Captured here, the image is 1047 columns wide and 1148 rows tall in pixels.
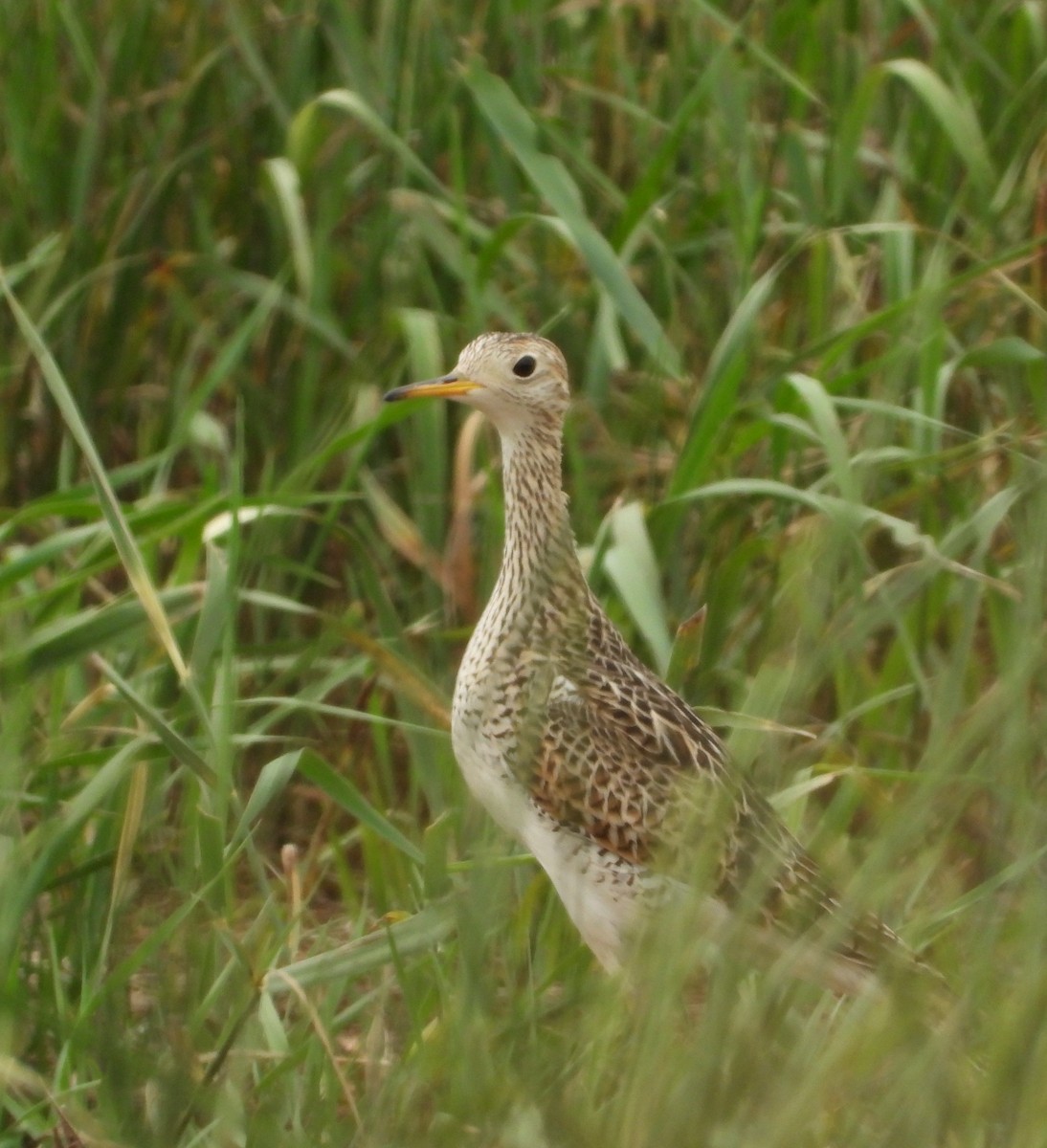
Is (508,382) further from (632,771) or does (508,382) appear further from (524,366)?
(632,771)

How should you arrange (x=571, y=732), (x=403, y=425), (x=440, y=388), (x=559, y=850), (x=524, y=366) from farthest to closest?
(x=403, y=425), (x=524, y=366), (x=440, y=388), (x=571, y=732), (x=559, y=850)

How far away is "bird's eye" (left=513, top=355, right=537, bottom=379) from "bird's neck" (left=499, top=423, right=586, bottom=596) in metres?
0.11

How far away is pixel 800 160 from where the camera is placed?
500cm

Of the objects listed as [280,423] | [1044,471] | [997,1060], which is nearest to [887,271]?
[280,423]

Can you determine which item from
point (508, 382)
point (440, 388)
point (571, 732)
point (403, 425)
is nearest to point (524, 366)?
point (508, 382)

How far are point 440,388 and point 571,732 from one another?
0.69 m

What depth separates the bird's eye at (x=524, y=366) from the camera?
13.6 ft

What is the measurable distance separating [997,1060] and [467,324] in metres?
3.44

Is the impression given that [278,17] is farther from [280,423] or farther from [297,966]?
[297,966]

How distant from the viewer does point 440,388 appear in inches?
159

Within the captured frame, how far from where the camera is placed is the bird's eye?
163 inches

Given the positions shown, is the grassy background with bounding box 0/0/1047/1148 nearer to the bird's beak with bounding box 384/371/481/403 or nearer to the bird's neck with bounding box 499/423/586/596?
the bird's neck with bounding box 499/423/586/596

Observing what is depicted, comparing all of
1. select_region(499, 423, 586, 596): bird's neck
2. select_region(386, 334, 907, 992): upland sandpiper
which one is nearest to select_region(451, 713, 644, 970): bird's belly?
select_region(386, 334, 907, 992): upland sandpiper

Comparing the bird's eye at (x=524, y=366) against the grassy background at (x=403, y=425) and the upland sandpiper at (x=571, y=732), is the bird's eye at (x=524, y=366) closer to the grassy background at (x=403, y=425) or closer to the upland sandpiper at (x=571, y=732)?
the upland sandpiper at (x=571, y=732)
